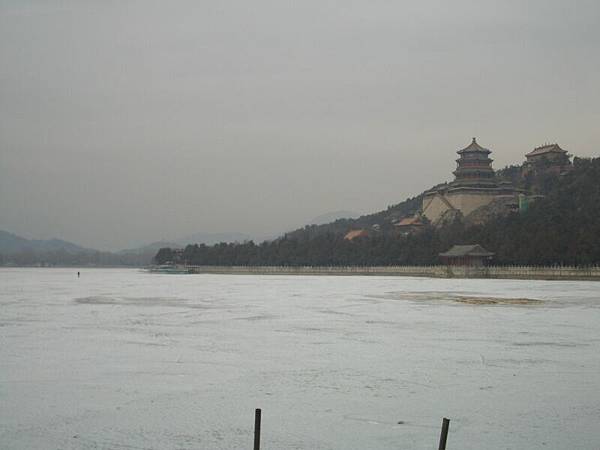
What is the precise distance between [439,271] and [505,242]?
7.44m

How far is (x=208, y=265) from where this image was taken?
405 ft

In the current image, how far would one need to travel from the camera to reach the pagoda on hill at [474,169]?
10966 centimetres

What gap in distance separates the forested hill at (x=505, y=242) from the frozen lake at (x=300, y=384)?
4458 centimetres

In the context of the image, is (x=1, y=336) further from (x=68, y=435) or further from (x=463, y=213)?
(x=463, y=213)

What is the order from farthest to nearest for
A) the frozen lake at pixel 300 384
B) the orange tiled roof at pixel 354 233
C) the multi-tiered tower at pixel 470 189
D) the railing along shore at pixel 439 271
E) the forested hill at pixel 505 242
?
the orange tiled roof at pixel 354 233
the multi-tiered tower at pixel 470 189
the forested hill at pixel 505 242
the railing along shore at pixel 439 271
the frozen lake at pixel 300 384

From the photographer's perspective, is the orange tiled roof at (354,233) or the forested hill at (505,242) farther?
the orange tiled roof at (354,233)

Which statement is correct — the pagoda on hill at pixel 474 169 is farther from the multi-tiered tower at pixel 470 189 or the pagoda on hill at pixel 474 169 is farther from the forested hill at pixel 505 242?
the forested hill at pixel 505 242

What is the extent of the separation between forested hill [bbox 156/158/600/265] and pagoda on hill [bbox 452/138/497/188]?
9.14 metres

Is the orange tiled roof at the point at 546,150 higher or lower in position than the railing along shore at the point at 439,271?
higher

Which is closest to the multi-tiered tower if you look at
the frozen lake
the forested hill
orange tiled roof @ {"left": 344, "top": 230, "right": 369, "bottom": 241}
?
the forested hill

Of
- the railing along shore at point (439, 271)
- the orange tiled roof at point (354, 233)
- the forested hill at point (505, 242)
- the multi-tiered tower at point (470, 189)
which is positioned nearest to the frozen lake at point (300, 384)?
the railing along shore at point (439, 271)

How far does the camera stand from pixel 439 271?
7450cm

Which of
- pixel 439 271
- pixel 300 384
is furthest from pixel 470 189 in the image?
pixel 300 384

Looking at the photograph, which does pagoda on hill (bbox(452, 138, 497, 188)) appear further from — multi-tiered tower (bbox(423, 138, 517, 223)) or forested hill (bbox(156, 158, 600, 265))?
forested hill (bbox(156, 158, 600, 265))
